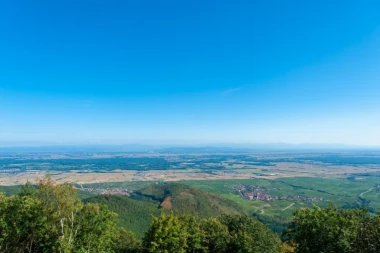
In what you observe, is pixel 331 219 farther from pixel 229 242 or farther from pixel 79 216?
pixel 79 216

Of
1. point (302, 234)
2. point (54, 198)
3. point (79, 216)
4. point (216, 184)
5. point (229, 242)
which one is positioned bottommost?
point (216, 184)

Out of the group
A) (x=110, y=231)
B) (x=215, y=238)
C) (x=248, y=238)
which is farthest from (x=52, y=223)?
(x=248, y=238)

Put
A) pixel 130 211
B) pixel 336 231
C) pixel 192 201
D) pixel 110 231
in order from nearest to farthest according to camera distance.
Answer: pixel 336 231
pixel 110 231
pixel 130 211
pixel 192 201

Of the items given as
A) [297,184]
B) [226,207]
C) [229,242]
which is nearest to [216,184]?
[297,184]

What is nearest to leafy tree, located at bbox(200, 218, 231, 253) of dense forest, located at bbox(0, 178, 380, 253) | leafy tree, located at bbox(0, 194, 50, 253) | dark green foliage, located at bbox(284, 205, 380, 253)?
dense forest, located at bbox(0, 178, 380, 253)

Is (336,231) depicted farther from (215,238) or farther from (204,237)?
(204,237)

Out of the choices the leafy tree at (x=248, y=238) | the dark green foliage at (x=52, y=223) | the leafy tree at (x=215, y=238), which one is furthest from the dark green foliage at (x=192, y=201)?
the dark green foliage at (x=52, y=223)

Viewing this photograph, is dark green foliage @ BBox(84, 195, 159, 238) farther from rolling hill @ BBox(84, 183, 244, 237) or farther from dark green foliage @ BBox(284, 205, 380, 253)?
dark green foliage @ BBox(284, 205, 380, 253)

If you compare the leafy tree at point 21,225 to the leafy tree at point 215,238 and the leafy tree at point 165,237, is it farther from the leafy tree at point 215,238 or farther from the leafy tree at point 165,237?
the leafy tree at point 215,238

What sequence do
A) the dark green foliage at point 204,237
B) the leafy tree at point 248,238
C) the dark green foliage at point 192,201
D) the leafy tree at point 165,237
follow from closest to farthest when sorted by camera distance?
the leafy tree at point 165,237 < the dark green foliage at point 204,237 < the leafy tree at point 248,238 < the dark green foliage at point 192,201
